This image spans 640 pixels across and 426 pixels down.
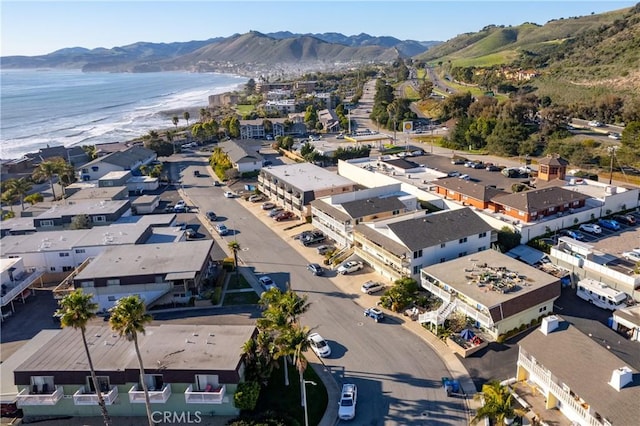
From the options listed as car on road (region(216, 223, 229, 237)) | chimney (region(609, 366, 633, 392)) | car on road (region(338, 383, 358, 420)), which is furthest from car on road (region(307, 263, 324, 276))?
chimney (region(609, 366, 633, 392))

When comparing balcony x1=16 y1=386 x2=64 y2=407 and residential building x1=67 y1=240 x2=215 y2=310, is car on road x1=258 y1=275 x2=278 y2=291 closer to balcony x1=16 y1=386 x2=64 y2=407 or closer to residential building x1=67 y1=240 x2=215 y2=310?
residential building x1=67 y1=240 x2=215 y2=310

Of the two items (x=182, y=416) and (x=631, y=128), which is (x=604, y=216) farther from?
(x=182, y=416)

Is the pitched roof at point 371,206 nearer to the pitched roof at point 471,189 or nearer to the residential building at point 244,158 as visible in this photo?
the pitched roof at point 471,189

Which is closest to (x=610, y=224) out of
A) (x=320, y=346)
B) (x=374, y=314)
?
(x=374, y=314)

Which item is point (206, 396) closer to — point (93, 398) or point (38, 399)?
point (93, 398)

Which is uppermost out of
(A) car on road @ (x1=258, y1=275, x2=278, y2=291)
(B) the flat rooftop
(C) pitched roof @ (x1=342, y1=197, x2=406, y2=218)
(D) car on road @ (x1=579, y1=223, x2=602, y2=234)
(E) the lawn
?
(C) pitched roof @ (x1=342, y1=197, x2=406, y2=218)

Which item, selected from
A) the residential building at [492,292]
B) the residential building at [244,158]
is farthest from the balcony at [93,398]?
the residential building at [244,158]

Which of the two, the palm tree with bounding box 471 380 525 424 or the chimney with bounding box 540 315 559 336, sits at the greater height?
the chimney with bounding box 540 315 559 336

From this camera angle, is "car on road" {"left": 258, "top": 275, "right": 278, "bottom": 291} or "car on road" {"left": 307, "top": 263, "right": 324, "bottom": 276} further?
"car on road" {"left": 307, "top": 263, "right": 324, "bottom": 276}
